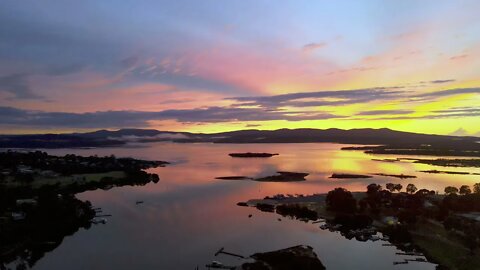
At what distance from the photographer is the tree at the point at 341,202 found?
38.1 m

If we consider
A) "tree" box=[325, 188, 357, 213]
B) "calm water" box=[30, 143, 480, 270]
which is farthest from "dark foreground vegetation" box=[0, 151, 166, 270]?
"tree" box=[325, 188, 357, 213]

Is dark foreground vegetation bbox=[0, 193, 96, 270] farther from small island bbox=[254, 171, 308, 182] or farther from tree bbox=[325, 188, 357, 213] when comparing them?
small island bbox=[254, 171, 308, 182]

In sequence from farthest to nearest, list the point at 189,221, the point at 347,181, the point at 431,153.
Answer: the point at 431,153
the point at 347,181
the point at 189,221

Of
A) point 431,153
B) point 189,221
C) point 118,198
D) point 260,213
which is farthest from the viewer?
point 431,153

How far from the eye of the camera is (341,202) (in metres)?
38.5

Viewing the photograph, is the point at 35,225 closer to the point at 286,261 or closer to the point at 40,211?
the point at 40,211

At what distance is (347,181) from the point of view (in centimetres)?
6259

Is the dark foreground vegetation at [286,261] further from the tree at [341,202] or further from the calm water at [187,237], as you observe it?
the tree at [341,202]

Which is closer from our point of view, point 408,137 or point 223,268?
point 223,268

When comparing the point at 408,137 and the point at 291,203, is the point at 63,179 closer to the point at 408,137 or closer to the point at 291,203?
the point at 291,203

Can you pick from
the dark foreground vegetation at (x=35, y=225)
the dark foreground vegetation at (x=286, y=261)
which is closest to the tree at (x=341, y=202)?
the dark foreground vegetation at (x=286, y=261)

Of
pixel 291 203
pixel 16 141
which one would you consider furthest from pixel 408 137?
pixel 16 141

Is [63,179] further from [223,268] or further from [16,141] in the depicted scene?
[16,141]

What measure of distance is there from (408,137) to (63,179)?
17000 cm
